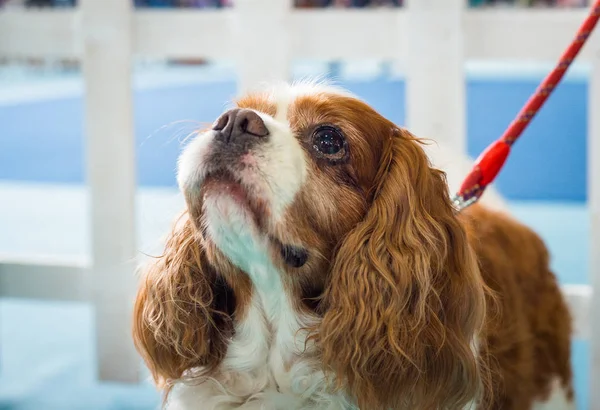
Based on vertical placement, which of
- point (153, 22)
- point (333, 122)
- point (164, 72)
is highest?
point (153, 22)

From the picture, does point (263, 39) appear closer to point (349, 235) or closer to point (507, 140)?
point (507, 140)

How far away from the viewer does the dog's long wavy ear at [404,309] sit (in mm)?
1478

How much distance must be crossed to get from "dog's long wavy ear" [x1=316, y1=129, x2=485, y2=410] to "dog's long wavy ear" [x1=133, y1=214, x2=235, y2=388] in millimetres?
259

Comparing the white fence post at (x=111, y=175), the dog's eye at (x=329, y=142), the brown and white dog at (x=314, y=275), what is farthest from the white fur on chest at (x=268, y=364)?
the white fence post at (x=111, y=175)

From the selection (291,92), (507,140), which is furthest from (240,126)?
(507,140)

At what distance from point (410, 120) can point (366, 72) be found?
14621mm

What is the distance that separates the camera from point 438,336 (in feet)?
4.86

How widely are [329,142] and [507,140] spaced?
1.98 feet

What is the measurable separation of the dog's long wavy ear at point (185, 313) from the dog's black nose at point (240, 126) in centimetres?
31

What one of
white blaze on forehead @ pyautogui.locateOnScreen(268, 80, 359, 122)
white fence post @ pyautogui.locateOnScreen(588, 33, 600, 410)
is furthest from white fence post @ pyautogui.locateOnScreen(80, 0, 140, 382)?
white fence post @ pyautogui.locateOnScreen(588, 33, 600, 410)

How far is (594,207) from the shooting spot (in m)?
2.52

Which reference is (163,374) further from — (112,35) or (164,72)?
(164,72)

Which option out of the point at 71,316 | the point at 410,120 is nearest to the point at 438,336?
the point at 410,120

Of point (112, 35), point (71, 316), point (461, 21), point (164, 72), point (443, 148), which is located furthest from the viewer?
point (164, 72)
